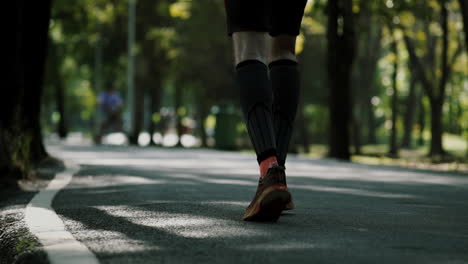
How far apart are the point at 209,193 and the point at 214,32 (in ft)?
113

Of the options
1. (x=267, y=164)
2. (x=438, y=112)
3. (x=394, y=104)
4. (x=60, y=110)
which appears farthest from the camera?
(x=60, y=110)

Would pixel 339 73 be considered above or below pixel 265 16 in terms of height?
above

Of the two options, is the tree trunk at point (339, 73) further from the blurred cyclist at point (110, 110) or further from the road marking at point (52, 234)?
the road marking at point (52, 234)

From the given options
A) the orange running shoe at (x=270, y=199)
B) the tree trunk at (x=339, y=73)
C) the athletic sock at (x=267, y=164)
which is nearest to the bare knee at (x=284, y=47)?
the athletic sock at (x=267, y=164)

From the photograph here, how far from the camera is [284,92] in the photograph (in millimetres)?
4891

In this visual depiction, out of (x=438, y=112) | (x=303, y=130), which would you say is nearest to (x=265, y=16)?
(x=438, y=112)

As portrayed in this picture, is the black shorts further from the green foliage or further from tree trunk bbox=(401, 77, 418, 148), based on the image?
tree trunk bbox=(401, 77, 418, 148)

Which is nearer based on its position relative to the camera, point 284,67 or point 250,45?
point 250,45

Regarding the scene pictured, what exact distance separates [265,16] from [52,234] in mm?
1593

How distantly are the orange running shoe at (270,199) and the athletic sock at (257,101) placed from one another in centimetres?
24

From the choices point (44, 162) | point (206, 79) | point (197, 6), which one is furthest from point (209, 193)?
point (206, 79)

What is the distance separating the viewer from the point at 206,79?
4275 centimetres

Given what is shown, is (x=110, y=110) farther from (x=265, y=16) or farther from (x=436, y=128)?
(x=265, y=16)

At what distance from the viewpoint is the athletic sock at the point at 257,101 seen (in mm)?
4480
